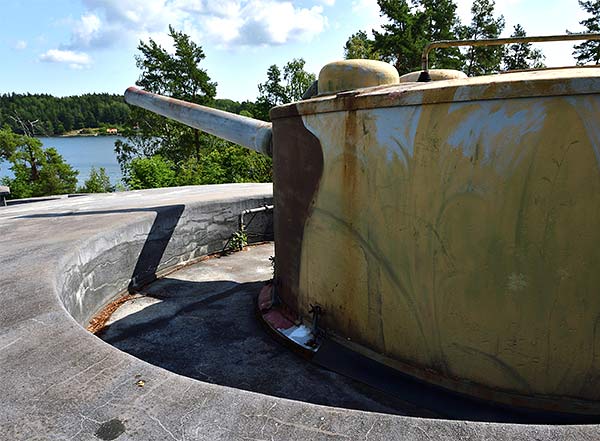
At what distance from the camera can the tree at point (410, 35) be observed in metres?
29.4

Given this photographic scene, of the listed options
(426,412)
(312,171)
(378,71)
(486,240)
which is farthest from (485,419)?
(378,71)

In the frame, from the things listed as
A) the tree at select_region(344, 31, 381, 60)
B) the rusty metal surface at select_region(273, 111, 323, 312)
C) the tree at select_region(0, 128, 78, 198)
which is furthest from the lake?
the rusty metal surface at select_region(273, 111, 323, 312)

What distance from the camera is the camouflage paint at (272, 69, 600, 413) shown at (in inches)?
112

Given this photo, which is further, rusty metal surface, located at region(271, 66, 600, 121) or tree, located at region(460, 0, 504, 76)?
tree, located at region(460, 0, 504, 76)

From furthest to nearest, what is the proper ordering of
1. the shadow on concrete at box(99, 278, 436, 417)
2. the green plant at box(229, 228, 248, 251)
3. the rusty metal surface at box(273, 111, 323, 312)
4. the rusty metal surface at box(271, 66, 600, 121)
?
the green plant at box(229, 228, 248, 251), the rusty metal surface at box(273, 111, 323, 312), the shadow on concrete at box(99, 278, 436, 417), the rusty metal surface at box(271, 66, 600, 121)

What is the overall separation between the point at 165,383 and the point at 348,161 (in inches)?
94.2

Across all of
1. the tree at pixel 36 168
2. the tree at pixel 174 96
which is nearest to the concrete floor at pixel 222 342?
the tree at pixel 174 96

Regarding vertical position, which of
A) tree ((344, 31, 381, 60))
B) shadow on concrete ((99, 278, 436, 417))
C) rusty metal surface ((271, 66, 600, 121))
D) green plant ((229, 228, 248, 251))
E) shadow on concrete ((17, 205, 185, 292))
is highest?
tree ((344, 31, 381, 60))

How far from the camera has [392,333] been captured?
3.74 metres

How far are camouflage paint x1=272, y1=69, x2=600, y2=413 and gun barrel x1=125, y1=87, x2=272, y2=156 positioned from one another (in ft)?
7.80

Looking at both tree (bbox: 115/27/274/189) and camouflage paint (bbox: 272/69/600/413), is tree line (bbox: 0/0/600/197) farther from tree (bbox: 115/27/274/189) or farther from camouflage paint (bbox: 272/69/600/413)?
camouflage paint (bbox: 272/69/600/413)

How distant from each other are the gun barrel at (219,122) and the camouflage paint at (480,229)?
2379mm

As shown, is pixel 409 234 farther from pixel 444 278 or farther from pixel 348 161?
pixel 348 161

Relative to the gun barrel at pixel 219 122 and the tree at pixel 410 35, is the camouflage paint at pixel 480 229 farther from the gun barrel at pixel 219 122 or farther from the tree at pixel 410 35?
the tree at pixel 410 35
